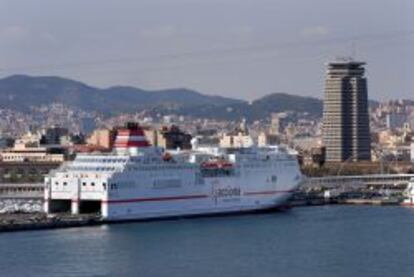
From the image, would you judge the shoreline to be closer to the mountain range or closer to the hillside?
the mountain range

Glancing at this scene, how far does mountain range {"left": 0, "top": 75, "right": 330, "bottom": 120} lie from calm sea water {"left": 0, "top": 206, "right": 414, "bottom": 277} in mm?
128188

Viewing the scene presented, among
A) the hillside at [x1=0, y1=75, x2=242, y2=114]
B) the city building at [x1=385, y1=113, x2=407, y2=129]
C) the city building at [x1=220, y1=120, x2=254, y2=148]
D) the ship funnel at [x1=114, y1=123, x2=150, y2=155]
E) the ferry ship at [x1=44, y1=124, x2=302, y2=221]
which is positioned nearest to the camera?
the ferry ship at [x1=44, y1=124, x2=302, y2=221]

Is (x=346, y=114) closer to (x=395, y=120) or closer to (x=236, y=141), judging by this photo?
(x=236, y=141)

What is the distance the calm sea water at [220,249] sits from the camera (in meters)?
22.7

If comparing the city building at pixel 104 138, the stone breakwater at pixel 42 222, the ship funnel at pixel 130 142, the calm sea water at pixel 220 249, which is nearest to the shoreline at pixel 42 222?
the stone breakwater at pixel 42 222

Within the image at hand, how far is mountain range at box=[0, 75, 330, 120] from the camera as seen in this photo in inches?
6585

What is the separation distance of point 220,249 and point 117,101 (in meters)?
165

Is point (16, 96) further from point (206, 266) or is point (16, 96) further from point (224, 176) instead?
point (206, 266)

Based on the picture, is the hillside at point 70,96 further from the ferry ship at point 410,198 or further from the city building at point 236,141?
the ferry ship at point 410,198

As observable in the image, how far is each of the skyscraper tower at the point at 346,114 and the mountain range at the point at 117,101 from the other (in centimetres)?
7775

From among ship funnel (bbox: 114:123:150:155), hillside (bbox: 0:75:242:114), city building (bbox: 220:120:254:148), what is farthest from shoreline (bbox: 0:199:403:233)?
hillside (bbox: 0:75:242:114)

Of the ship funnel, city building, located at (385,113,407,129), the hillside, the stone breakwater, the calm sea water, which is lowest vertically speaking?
the calm sea water

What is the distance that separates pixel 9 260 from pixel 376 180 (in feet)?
103

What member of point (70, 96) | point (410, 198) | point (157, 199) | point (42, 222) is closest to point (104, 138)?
point (410, 198)
